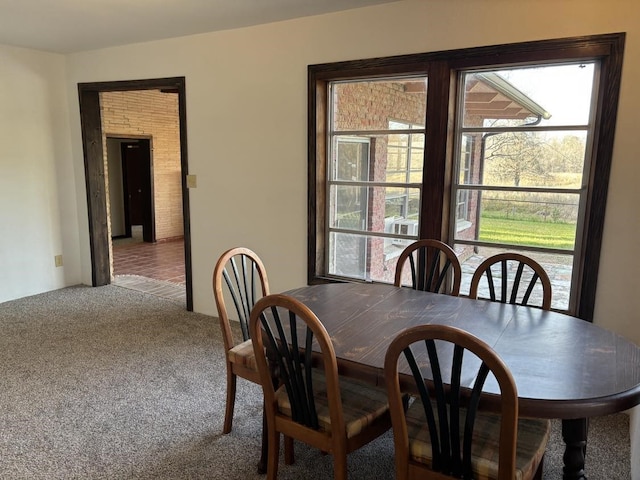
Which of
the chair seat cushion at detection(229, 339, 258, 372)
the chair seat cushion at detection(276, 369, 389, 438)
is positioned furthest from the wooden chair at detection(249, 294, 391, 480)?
the chair seat cushion at detection(229, 339, 258, 372)

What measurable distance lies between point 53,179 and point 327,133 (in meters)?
3.16

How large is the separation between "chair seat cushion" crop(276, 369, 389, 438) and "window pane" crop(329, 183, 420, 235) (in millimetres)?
1579

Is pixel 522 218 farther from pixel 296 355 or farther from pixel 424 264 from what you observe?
pixel 296 355

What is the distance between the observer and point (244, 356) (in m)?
2.32

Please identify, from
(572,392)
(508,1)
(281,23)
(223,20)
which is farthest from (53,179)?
A: (572,392)

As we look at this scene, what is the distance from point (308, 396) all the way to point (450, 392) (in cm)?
57

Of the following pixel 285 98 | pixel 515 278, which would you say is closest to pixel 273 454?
pixel 515 278

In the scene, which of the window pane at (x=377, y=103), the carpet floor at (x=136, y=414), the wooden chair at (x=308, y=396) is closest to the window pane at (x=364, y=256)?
the window pane at (x=377, y=103)

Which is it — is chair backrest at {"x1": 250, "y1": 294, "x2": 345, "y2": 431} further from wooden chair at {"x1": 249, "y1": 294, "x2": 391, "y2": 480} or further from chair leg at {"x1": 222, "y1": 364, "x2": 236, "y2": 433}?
chair leg at {"x1": 222, "y1": 364, "x2": 236, "y2": 433}

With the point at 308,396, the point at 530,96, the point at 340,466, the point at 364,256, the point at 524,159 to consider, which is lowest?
the point at 340,466

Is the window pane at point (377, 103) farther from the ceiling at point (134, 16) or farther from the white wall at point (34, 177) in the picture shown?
the white wall at point (34, 177)

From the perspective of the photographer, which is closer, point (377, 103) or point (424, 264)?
point (424, 264)

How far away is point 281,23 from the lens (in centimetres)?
344

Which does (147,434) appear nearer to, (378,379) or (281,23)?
(378,379)
